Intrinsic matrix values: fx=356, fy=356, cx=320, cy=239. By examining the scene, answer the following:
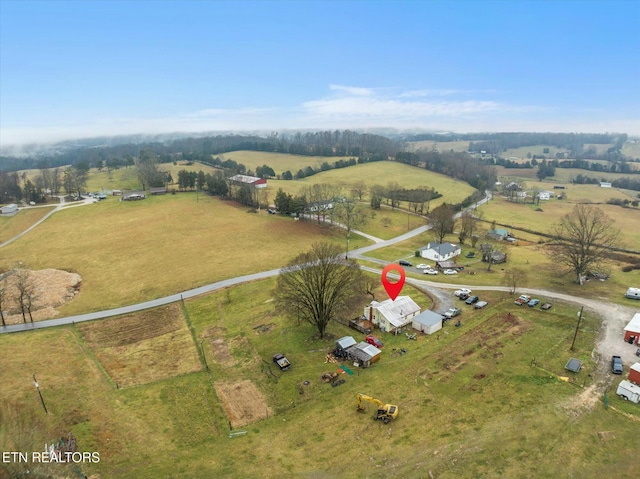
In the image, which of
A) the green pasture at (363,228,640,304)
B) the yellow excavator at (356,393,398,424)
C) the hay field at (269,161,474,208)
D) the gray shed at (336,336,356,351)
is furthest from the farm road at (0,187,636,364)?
the hay field at (269,161,474,208)

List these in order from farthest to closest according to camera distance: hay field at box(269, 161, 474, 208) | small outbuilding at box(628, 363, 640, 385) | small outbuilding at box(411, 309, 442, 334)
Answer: hay field at box(269, 161, 474, 208), small outbuilding at box(411, 309, 442, 334), small outbuilding at box(628, 363, 640, 385)

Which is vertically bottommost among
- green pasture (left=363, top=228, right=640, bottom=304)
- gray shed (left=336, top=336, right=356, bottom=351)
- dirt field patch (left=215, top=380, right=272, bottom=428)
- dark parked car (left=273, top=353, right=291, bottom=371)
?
dirt field patch (left=215, top=380, right=272, bottom=428)

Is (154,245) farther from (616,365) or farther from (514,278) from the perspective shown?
(616,365)

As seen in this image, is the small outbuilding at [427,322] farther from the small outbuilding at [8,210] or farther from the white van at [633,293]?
the small outbuilding at [8,210]

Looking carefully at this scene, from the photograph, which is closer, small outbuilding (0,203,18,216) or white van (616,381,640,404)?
white van (616,381,640,404)

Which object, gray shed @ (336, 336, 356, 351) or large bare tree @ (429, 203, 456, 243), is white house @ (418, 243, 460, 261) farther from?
gray shed @ (336, 336, 356, 351)

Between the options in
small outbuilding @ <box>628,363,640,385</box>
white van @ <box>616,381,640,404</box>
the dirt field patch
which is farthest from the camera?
small outbuilding @ <box>628,363,640,385</box>

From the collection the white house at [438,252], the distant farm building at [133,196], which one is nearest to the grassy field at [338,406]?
the white house at [438,252]
